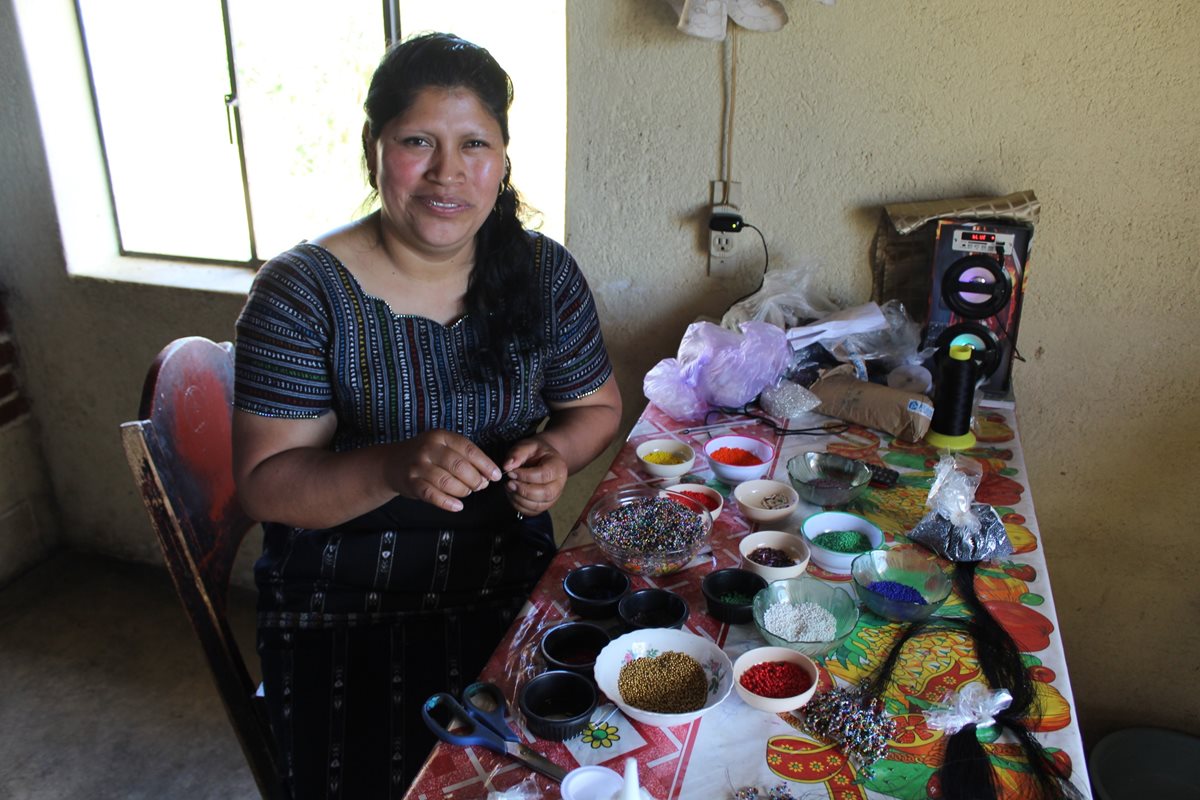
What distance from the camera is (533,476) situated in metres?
1.31

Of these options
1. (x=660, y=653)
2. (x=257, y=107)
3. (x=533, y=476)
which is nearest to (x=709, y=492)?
(x=533, y=476)

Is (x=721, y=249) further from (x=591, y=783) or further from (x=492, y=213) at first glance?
(x=591, y=783)

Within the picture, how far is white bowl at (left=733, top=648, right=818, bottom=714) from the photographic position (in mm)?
→ 915

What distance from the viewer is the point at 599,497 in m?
1.39

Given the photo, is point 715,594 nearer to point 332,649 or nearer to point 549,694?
point 549,694

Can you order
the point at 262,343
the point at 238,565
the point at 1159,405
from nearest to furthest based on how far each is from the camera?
the point at 262,343
the point at 1159,405
the point at 238,565

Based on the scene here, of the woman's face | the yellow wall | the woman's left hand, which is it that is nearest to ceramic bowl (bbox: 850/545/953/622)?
the woman's left hand

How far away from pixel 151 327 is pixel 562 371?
160 cm

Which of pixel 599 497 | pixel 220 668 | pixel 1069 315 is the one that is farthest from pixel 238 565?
pixel 1069 315

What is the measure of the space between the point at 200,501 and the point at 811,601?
960 millimetres

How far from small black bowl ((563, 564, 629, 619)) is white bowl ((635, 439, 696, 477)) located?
0.31 metres

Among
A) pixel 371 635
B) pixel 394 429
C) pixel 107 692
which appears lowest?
pixel 107 692

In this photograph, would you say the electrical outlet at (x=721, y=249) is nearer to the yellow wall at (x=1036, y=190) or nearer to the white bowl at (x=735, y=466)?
the yellow wall at (x=1036, y=190)

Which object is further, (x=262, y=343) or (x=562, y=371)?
(x=562, y=371)
